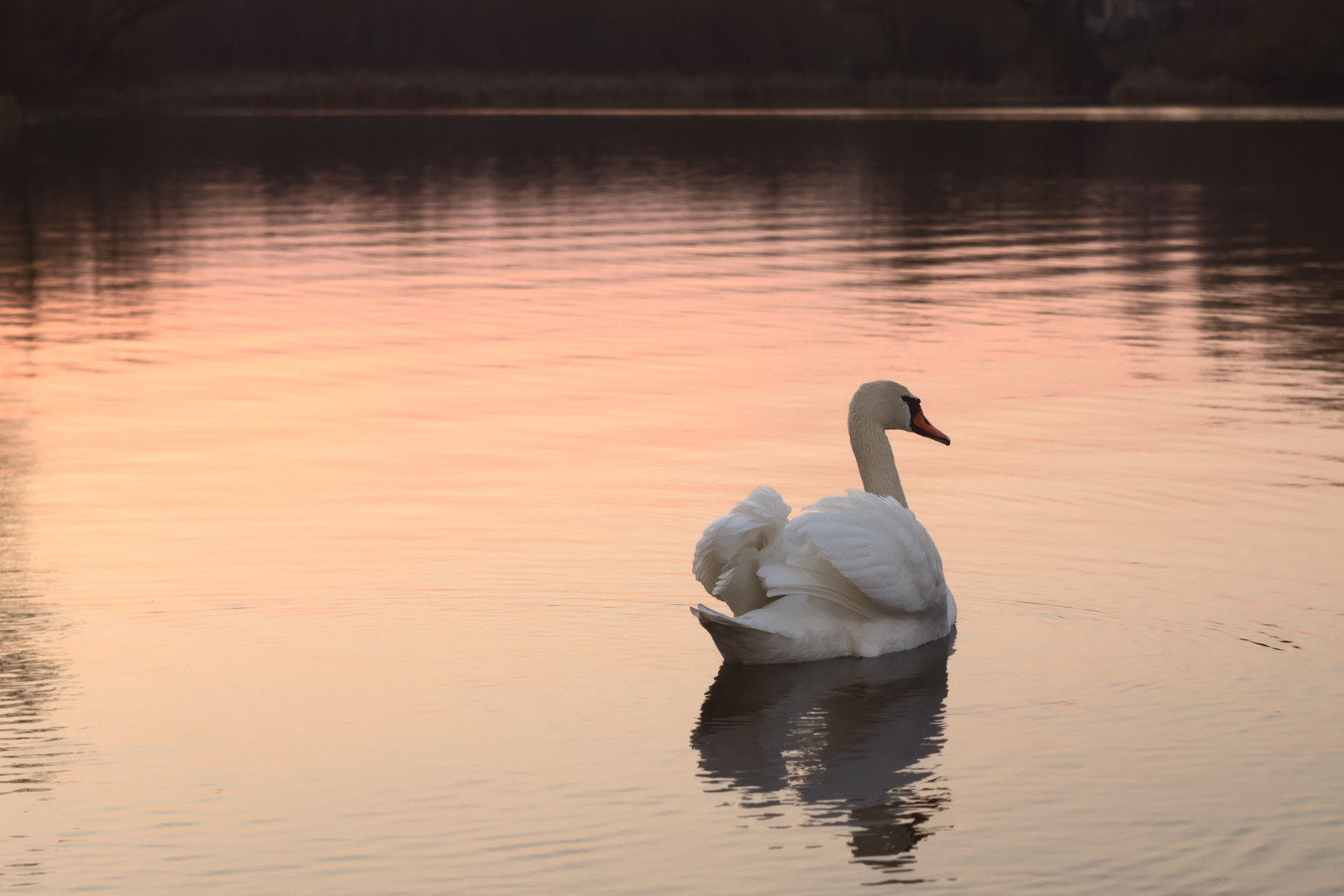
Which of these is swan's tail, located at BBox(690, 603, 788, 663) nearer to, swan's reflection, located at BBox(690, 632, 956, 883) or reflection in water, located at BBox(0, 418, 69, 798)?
swan's reflection, located at BBox(690, 632, 956, 883)

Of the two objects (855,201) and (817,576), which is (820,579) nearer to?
(817,576)

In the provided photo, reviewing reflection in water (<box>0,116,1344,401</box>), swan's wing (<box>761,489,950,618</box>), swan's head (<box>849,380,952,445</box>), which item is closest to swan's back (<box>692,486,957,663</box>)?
swan's wing (<box>761,489,950,618</box>)

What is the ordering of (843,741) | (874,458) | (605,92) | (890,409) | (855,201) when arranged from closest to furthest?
1. (843,741)
2. (874,458)
3. (890,409)
4. (855,201)
5. (605,92)

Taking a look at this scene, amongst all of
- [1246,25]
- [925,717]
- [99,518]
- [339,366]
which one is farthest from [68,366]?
[1246,25]

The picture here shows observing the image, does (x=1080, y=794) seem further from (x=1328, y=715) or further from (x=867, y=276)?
(x=867, y=276)

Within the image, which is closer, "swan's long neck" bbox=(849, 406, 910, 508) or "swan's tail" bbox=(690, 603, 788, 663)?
"swan's tail" bbox=(690, 603, 788, 663)

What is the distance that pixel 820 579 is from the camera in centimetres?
843

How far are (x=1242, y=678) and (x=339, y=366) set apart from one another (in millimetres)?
10184

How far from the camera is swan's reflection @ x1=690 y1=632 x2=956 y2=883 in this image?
22.6 ft

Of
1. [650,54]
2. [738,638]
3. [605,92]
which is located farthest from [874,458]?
[650,54]

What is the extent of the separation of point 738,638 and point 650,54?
92.2m

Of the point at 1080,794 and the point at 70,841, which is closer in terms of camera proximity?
the point at 70,841

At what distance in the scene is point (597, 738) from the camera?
7.68 metres

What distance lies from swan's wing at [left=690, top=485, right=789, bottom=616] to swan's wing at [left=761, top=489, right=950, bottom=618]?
0.09 meters
